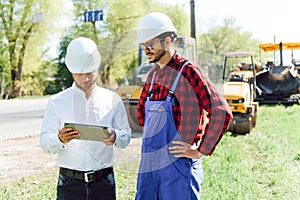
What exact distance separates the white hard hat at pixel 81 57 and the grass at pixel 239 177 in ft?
2.58

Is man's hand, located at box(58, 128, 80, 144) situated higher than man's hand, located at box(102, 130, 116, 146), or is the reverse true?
man's hand, located at box(58, 128, 80, 144)

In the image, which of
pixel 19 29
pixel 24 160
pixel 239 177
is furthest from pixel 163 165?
pixel 19 29

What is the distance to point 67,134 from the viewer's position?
2061mm

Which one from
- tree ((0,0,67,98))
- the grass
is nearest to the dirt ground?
the grass

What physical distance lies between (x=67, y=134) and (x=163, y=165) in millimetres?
578

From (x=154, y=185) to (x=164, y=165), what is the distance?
14cm

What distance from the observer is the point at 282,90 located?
13.6 meters

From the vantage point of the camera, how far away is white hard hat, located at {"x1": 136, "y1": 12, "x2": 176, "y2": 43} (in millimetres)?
2182

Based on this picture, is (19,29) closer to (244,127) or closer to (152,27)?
(244,127)

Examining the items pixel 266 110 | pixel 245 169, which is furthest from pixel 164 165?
pixel 266 110

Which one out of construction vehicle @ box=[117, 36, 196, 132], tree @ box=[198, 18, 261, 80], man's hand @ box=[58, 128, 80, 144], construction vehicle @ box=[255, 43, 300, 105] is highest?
tree @ box=[198, 18, 261, 80]

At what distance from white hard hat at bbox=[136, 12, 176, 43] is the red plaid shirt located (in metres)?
0.19

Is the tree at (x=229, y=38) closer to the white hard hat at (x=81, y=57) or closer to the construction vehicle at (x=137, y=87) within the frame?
the construction vehicle at (x=137, y=87)

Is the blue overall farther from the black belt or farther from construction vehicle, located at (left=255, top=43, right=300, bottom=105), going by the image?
construction vehicle, located at (left=255, top=43, right=300, bottom=105)
